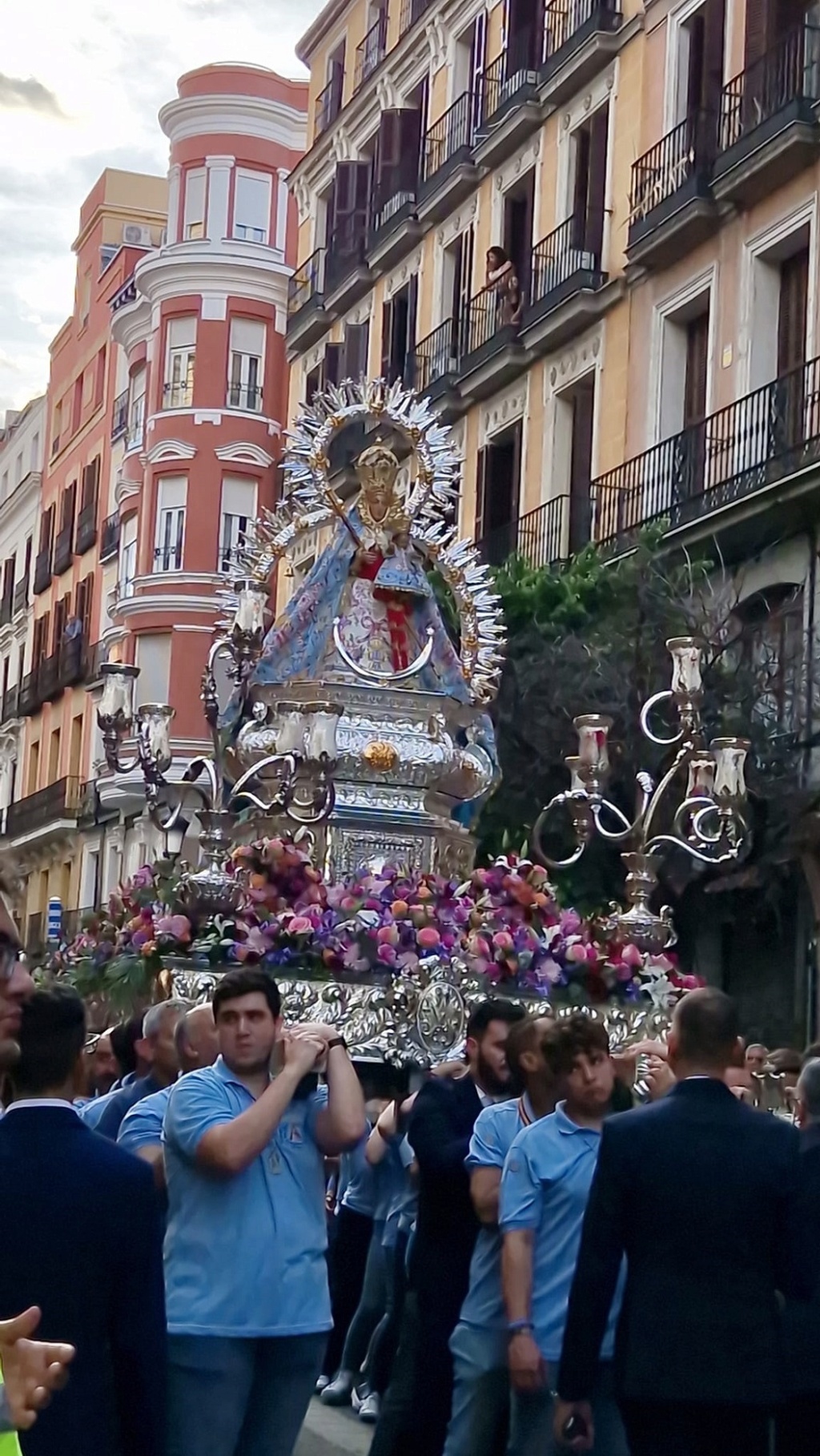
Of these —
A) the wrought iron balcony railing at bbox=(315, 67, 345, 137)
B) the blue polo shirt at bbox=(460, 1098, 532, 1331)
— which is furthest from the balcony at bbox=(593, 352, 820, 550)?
the blue polo shirt at bbox=(460, 1098, 532, 1331)

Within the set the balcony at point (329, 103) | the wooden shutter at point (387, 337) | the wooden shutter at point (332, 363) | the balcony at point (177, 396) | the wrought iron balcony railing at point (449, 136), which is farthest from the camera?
the balcony at point (177, 396)

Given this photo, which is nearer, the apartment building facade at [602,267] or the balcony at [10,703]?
the apartment building facade at [602,267]

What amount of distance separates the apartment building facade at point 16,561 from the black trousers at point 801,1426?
43812 millimetres

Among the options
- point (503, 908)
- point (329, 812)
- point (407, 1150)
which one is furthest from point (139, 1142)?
point (329, 812)

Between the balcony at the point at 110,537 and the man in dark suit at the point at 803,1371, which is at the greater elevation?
the balcony at the point at 110,537

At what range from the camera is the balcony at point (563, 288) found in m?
24.2

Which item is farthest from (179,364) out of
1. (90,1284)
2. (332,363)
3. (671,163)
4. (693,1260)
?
(90,1284)

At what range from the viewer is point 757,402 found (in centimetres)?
2064

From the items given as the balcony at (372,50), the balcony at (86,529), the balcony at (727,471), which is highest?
the balcony at (372,50)

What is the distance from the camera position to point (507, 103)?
87.9ft

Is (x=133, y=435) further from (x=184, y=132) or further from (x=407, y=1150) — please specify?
(x=407, y=1150)

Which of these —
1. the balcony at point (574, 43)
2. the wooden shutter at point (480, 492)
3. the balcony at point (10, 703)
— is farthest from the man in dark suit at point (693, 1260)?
the balcony at point (10, 703)

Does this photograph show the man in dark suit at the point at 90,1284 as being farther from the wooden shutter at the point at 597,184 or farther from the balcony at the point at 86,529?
the balcony at the point at 86,529

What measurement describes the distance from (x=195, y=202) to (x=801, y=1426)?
1443 inches
